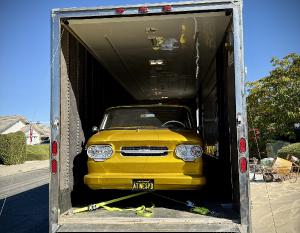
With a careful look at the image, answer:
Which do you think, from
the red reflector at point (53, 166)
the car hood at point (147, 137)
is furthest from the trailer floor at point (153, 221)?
the car hood at point (147, 137)

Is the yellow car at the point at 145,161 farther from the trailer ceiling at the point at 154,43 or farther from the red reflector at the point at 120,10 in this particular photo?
the red reflector at the point at 120,10

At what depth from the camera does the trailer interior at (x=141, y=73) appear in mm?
4612

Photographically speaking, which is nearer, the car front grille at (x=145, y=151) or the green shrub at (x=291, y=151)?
the car front grille at (x=145, y=151)

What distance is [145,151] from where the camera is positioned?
5090 mm

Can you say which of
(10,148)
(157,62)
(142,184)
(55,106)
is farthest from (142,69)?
(10,148)

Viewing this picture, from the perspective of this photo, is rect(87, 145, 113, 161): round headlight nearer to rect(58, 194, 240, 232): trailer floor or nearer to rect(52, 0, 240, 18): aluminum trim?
rect(58, 194, 240, 232): trailer floor

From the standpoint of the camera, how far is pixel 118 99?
10422mm

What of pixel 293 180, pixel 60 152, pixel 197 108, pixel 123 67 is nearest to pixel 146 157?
pixel 60 152

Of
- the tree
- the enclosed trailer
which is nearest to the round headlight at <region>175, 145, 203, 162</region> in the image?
the enclosed trailer

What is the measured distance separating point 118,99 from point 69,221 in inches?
250

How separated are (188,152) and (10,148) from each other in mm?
28122

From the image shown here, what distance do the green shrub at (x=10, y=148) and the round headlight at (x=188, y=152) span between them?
27.5 meters

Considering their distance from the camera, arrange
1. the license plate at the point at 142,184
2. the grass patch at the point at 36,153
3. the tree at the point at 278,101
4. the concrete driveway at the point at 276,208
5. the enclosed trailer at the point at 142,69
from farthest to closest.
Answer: the grass patch at the point at 36,153 → the tree at the point at 278,101 → the concrete driveway at the point at 276,208 → the license plate at the point at 142,184 → the enclosed trailer at the point at 142,69

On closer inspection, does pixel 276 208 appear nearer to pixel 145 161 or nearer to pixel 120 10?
pixel 145 161
